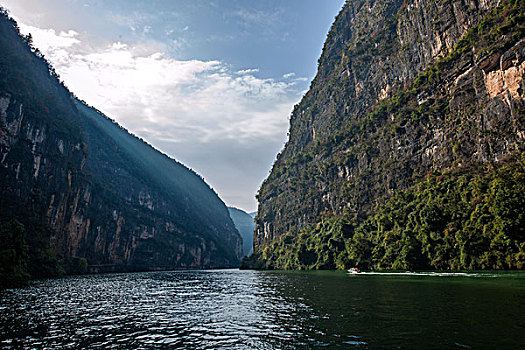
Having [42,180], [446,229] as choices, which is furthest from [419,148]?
[42,180]

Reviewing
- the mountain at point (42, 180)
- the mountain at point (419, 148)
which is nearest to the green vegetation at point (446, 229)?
the mountain at point (419, 148)

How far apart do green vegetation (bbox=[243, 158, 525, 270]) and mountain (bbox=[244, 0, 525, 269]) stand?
0.28 m

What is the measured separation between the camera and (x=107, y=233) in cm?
17650

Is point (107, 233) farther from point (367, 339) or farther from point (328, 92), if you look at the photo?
point (367, 339)

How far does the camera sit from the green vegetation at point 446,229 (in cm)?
6172

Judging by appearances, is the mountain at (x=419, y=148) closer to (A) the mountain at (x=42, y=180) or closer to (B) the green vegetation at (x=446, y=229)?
(B) the green vegetation at (x=446, y=229)

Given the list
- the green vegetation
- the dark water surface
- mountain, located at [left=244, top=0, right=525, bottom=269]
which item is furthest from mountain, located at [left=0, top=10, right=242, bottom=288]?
mountain, located at [left=244, top=0, right=525, bottom=269]

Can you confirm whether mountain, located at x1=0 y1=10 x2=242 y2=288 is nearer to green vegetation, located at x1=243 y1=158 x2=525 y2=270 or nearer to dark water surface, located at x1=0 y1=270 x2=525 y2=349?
dark water surface, located at x1=0 y1=270 x2=525 y2=349

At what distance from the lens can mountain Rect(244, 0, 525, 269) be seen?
241 feet

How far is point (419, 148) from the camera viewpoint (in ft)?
373

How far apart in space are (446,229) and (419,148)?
43120 mm

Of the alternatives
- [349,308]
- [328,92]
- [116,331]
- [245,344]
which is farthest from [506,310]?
[328,92]

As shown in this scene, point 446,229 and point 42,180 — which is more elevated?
point 42,180

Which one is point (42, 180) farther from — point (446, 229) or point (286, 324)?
point (446, 229)
